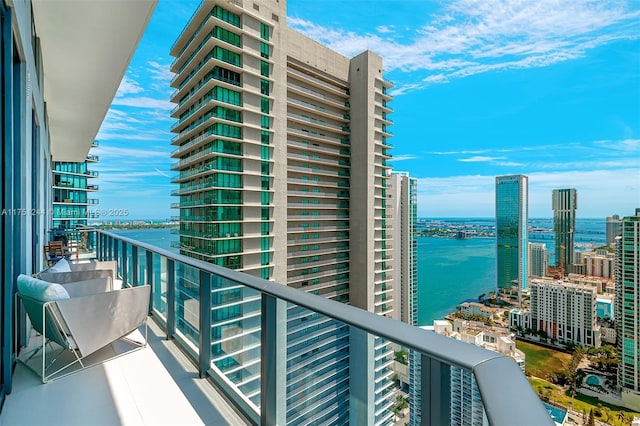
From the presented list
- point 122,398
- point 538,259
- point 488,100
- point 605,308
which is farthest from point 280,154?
point 488,100

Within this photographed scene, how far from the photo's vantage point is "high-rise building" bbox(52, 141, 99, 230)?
2428cm

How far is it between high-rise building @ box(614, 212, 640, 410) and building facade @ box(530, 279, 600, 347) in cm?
264

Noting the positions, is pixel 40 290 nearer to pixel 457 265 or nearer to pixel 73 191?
pixel 73 191

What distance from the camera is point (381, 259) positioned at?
34.7m

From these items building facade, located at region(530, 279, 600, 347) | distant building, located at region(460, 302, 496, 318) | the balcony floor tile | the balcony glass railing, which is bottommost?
distant building, located at region(460, 302, 496, 318)

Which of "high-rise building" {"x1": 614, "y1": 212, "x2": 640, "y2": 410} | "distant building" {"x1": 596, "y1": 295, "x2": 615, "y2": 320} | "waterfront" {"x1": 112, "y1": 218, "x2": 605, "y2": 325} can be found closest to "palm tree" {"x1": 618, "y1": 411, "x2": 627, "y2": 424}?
"high-rise building" {"x1": 614, "y1": 212, "x2": 640, "y2": 410}

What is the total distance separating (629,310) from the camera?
1582 cm

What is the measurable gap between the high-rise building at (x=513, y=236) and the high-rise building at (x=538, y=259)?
2.55 feet

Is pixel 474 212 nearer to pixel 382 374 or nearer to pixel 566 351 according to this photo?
pixel 566 351

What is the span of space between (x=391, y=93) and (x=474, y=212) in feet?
60.9

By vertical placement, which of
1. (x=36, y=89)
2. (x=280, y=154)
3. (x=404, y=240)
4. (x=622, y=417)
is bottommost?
(x=622, y=417)

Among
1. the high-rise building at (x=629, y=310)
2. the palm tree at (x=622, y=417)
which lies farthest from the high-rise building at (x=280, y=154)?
the palm tree at (x=622, y=417)

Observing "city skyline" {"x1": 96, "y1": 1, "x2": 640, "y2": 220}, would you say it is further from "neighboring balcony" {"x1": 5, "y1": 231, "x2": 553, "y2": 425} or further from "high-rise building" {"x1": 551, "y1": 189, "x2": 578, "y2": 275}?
A: "neighboring balcony" {"x1": 5, "y1": 231, "x2": 553, "y2": 425}

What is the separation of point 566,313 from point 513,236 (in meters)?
15.4
